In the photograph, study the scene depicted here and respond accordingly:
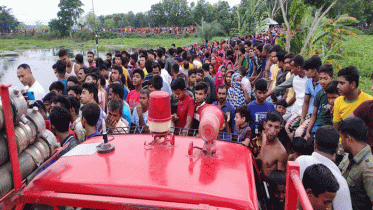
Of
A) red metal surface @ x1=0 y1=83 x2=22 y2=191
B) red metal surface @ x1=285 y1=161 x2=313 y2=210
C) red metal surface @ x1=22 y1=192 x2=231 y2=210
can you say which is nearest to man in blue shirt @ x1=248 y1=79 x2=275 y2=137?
red metal surface @ x1=285 y1=161 x2=313 y2=210

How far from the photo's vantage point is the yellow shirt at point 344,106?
3.28 metres

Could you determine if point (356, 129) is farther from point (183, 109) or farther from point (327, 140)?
point (183, 109)

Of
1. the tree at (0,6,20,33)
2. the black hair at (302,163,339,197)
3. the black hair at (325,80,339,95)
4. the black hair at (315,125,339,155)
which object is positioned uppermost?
the tree at (0,6,20,33)

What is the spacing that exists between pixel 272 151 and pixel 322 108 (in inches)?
51.4

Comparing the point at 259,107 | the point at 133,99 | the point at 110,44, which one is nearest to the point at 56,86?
the point at 133,99

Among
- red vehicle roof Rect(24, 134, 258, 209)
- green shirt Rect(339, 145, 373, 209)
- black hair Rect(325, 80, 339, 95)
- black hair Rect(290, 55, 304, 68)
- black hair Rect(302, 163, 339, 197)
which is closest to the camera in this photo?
red vehicle roof Rect(24, 134, 258, 209)

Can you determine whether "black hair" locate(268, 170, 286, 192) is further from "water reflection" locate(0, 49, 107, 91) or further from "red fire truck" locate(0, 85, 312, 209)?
"water reflection" locate(0, 49, 107, 91)

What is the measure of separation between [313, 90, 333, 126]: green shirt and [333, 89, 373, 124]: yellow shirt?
12.4 inches

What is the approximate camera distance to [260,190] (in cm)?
212

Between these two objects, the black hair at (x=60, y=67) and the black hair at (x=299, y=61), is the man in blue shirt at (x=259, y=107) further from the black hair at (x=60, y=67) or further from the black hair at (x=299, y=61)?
the black hair at (x=60, y=67)

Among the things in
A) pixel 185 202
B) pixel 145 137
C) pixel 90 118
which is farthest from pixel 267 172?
pixel 90 118

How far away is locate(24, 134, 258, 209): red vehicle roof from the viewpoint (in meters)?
1.44

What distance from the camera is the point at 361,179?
94.7 inches

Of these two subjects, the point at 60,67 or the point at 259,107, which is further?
the point at 60,67
